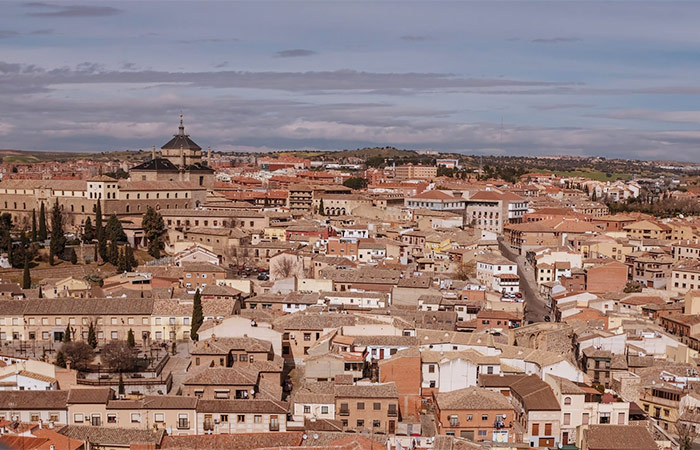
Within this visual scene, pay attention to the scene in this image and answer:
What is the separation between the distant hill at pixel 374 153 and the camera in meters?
103

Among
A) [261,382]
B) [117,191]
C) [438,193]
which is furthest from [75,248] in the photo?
[438,193]

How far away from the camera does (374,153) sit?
4158 inches

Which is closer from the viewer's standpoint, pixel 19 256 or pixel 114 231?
pixel 19 256

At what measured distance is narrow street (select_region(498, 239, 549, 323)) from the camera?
84.0 ft

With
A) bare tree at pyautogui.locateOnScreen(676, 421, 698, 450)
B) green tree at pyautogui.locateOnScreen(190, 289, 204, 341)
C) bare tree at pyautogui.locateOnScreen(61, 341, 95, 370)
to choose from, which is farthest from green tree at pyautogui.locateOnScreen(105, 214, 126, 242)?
bare tree at pyautogui.locateOnScreen(676, 421, 698, 450)

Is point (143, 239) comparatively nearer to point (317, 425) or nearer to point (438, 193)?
point (438, 193)

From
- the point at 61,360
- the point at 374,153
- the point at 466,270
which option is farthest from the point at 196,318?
the point at 374,153

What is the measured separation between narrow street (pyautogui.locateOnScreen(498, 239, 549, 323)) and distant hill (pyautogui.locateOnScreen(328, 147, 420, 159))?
67.0m

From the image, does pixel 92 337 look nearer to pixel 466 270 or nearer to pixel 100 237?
pixel 100 237

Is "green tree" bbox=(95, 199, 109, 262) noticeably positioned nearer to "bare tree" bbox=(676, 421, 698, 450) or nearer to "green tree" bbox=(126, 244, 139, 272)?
"green tree" bbox=(126, 244, 139, 272)

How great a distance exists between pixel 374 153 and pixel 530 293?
77750mm

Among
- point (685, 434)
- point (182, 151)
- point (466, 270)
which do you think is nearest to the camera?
point (685, 434)

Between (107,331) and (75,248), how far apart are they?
9404 mm

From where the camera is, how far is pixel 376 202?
147ft
